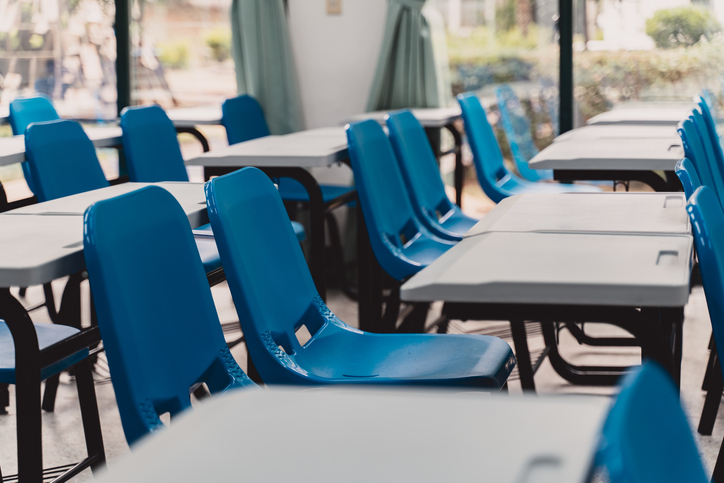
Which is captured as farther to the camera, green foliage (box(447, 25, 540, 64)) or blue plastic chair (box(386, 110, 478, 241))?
green foliage (box(447, 25, 540, 64))

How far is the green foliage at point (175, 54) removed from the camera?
584cm

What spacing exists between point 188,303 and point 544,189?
2.94m

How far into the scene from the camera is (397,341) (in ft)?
6.69

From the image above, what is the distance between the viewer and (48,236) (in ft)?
5.90

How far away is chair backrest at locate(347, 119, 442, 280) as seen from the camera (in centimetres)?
260

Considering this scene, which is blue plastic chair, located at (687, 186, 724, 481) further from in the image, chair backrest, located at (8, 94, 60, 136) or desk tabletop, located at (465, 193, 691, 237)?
chair backrest, located at (8, 94, 60, 136)

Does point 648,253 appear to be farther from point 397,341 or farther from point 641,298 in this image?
point 397,341

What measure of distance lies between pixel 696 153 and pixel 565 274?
3.51ft

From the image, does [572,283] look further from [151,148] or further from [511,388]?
[151,148]

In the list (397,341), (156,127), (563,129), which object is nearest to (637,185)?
(563,129)

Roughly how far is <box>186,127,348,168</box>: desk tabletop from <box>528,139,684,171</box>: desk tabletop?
76cm

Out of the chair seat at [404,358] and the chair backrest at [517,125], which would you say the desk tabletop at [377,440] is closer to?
the chair seat at [404,358]

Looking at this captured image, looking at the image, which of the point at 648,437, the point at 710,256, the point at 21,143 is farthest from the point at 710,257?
the point at 21,143

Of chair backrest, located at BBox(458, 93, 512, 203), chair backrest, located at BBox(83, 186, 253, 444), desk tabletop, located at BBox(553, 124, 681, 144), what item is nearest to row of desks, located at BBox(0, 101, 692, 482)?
chair backrest, located at BBox(83, 186, 253, 444)
